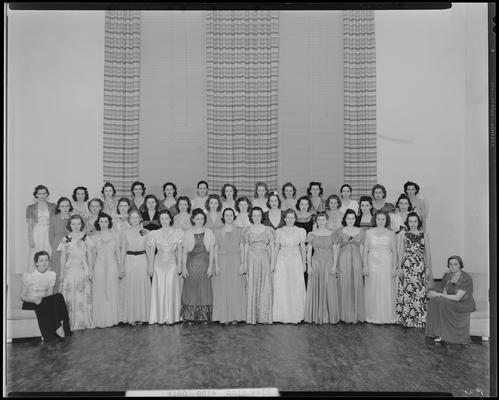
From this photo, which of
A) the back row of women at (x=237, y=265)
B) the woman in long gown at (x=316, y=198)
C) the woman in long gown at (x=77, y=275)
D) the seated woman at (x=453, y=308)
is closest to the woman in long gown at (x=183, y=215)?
the back row of women at (x=237, y=265)

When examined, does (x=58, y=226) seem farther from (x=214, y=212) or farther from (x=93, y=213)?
(x=214, y=212)

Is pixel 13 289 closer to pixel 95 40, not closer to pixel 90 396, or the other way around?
pixel 90 396

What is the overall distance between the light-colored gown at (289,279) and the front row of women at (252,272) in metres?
0.01

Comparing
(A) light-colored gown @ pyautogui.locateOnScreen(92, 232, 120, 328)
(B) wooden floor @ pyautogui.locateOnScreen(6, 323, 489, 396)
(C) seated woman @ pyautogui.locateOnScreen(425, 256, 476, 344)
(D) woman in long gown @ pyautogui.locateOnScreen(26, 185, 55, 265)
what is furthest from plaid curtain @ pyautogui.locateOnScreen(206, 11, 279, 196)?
(C) seated woman @ pyautogui.locateOnScreen(425, 256, 476, 344)

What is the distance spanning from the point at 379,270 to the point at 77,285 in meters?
3.20

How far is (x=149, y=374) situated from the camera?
4.02 metres

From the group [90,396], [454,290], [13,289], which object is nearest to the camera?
[90,396]

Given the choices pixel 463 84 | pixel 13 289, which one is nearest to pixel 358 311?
pixel 463 84

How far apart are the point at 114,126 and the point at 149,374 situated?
3.80 m

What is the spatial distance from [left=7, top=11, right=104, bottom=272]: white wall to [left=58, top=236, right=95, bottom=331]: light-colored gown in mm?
573

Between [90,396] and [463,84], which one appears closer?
[90,396]

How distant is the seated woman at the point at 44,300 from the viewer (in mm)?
4727

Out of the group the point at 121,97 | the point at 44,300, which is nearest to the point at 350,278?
the point at 44,300

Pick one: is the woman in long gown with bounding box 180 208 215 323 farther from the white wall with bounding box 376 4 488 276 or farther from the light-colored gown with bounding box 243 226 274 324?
the white wall with bounding box 376 4 488 276
